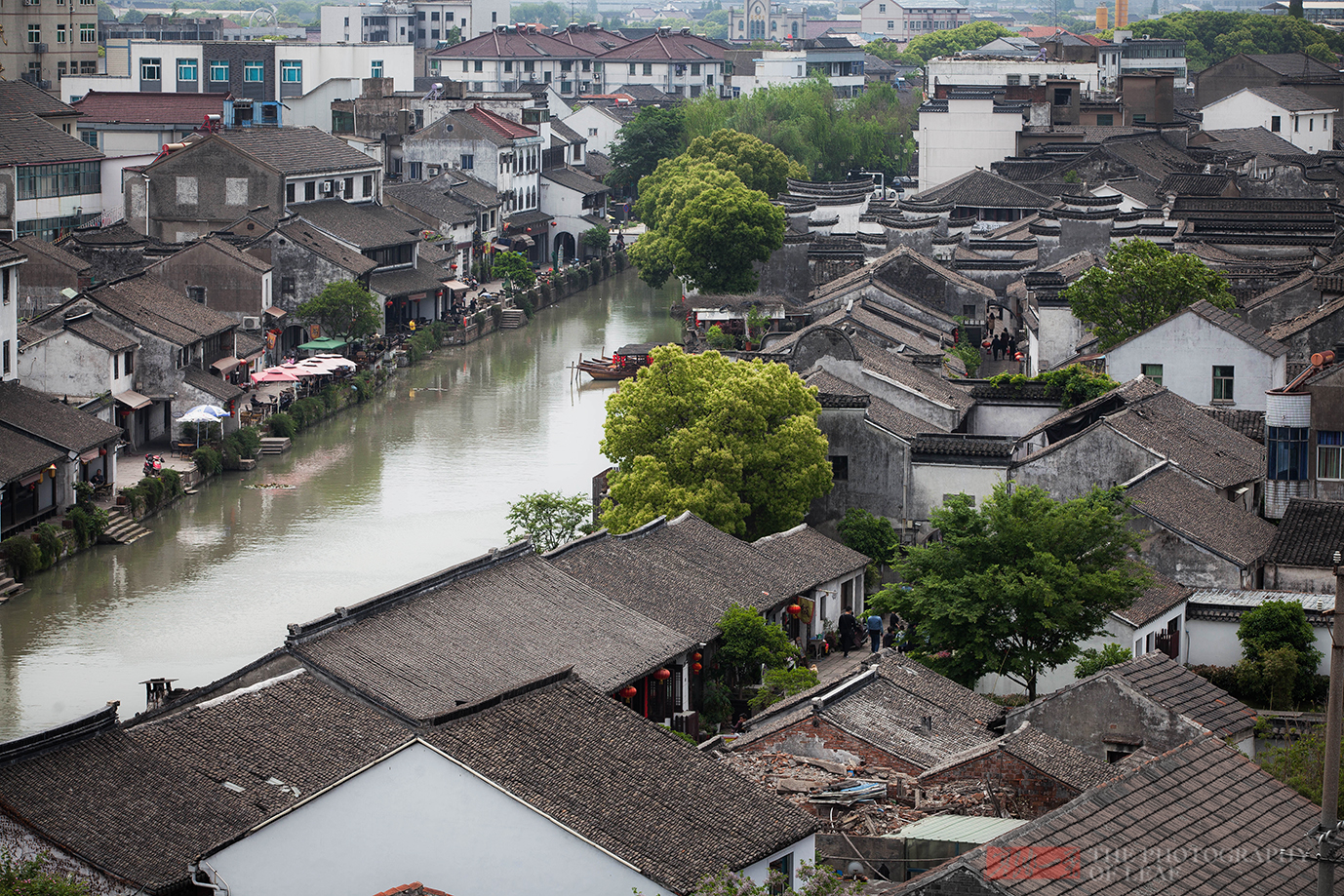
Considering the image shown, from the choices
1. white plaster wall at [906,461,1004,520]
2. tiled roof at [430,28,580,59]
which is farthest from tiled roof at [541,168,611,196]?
white plaster wall at [906,461,1004,520]

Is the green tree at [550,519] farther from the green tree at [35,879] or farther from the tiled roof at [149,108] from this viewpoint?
the tiled roof at [149,108]

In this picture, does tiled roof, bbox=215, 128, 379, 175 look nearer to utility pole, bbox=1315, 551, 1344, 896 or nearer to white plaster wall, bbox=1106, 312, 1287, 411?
white plaster wall, bbox=1106, 312, 1287, 411

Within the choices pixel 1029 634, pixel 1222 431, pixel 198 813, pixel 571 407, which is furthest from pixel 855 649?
pixel 571 407

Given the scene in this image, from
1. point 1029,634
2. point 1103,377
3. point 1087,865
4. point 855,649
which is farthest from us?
point 1103,377

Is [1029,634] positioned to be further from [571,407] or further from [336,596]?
[571,407]

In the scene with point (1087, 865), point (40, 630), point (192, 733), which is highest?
point (1087, 865)

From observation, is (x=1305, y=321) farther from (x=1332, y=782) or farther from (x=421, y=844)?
(x=1332, y=782)

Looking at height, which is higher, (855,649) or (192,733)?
(192,733)

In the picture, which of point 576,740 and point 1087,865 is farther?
→ point 576,740

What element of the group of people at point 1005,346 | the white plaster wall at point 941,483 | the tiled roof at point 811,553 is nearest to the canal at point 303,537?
the tiled roof at point 811,553
